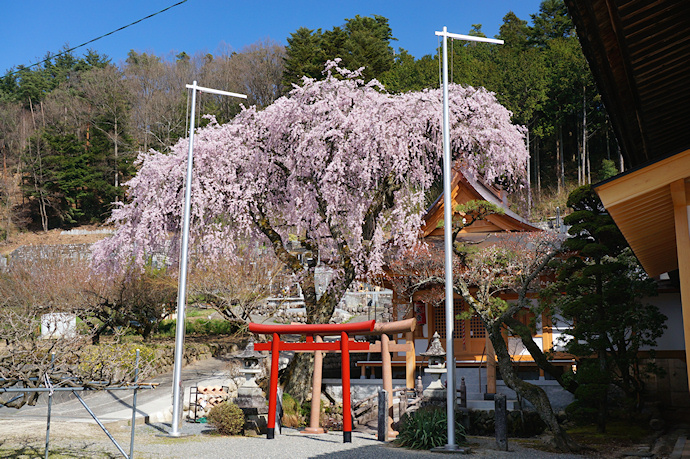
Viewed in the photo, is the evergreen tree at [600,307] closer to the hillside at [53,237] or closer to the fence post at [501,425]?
the fence post at [501,425]

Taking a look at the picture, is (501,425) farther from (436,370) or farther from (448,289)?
(448,289)

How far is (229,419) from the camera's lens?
44.0 ft

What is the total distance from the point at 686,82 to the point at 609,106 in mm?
818

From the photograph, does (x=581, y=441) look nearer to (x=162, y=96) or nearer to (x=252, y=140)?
(x=252, y=140)

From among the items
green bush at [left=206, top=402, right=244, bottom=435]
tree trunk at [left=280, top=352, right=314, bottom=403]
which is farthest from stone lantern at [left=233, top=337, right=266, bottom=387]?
tree trunk at [left=280, top=352, right=314, bottom=403]

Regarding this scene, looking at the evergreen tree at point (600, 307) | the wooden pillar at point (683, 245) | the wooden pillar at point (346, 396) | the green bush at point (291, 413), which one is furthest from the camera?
the green bush at point (291, 413)

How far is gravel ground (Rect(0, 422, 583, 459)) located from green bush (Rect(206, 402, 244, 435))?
0.27 metres

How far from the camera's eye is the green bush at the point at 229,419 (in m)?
13.4

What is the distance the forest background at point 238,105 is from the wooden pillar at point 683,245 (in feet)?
90.7

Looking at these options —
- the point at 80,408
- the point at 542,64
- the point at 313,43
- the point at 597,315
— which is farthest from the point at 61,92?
the point at 597,315

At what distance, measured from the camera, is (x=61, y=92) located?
58.2 m

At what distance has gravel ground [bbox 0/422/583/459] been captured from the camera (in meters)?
10.6

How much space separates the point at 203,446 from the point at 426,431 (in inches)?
177

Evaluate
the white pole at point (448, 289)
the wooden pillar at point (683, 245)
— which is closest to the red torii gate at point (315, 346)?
the white pole at point (448, 289)
